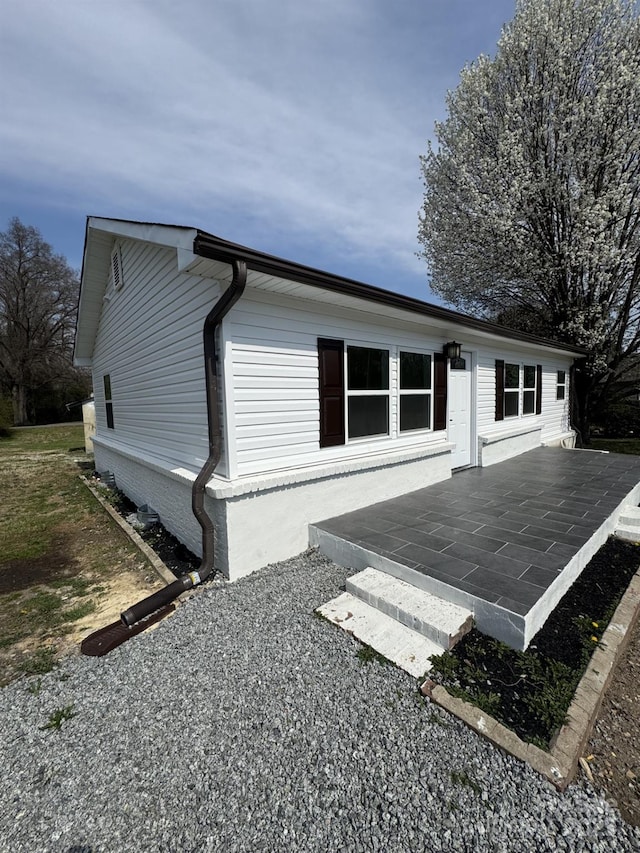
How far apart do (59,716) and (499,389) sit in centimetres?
819

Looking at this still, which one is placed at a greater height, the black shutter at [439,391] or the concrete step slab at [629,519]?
the black shutter at [439,391]

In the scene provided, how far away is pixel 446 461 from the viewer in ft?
20.6

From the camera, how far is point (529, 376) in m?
9.20

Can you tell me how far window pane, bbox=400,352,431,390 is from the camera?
5.49 metres

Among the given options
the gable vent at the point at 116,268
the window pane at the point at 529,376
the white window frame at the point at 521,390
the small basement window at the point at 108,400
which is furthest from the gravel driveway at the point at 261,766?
the window pane at the point at 529,376

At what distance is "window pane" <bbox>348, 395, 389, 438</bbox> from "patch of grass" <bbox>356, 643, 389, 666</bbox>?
2.65 metres

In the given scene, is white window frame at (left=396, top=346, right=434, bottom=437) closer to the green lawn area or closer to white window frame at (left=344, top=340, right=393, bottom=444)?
white window frame at (left=344, top=340, right=393, bottom=444)

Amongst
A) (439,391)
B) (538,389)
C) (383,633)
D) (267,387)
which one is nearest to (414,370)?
(439,391)

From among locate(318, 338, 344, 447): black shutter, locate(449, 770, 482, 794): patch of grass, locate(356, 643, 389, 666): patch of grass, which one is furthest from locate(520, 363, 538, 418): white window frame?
locate(449, 770, 482, 794): patch of grass

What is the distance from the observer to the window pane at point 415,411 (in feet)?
18.2

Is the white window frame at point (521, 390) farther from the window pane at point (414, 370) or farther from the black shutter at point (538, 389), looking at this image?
the window pane at point (414, 370)

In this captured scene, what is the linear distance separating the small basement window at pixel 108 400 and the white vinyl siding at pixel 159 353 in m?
0.90

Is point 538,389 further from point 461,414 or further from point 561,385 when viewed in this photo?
point 461,414

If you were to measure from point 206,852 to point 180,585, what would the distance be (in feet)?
6.75
